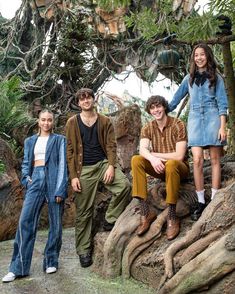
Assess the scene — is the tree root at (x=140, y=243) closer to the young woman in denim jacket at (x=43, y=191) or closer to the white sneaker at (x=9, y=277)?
the young woman in denim jacket at (x=43, y=191)

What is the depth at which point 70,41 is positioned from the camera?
7.84m

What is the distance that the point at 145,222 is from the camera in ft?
11.3

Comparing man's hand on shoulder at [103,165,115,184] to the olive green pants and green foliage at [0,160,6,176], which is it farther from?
green foliage at [0,160,6,176]

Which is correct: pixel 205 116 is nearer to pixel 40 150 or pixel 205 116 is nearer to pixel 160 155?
pixel 160 155

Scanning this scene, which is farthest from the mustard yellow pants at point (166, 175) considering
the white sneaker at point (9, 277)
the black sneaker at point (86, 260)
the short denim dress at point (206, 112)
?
the white sneaker at point (9, 277)

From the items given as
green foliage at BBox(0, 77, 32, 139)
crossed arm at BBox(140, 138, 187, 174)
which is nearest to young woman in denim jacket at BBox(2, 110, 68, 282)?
crossed arm at BBox(140, 138, 187, 174)

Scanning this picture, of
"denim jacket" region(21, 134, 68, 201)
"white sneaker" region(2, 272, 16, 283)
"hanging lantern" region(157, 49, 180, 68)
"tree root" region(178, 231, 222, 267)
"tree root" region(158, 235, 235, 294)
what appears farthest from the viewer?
"hanging lantern" region(157, 49, 180, 68)

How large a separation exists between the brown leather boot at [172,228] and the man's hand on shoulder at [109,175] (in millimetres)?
691

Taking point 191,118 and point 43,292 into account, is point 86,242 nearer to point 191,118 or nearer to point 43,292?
point 43,292

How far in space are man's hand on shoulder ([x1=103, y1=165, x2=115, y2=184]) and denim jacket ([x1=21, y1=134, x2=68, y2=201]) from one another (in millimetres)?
368

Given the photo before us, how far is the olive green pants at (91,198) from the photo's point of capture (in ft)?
12.2

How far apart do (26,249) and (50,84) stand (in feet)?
21.5

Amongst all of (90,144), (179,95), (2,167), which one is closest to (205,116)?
→ (179,95)

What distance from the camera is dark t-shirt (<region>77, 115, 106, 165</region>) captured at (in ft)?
12.2
